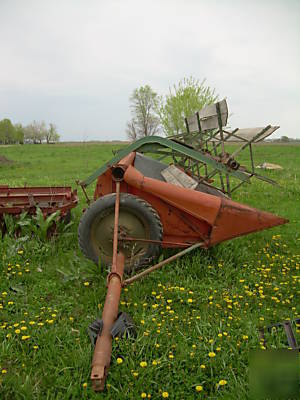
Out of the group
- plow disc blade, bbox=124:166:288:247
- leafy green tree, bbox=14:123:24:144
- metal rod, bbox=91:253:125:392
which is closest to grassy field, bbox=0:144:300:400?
metal rod, bbox=91:253:125:392

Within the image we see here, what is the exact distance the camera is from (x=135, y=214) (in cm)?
354

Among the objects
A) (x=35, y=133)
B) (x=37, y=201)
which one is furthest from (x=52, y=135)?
(x=37, y=201)

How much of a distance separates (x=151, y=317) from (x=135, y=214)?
116 cm

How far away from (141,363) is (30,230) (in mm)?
2759

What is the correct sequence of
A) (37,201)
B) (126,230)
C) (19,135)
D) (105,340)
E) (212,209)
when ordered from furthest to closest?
(19,135), (37,201), (126,230), (212,209), (105,340)

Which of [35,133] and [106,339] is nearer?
[106,339]

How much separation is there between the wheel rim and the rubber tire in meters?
0.03

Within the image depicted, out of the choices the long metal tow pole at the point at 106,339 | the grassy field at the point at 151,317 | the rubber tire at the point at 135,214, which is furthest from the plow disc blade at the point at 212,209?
the long metal tow pole at the point at 106,339

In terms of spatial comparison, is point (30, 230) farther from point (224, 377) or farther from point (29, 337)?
point (224, 377)

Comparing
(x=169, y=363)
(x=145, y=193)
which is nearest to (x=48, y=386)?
(x=169, y=363)

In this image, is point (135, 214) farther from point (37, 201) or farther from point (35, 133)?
point (35, 133)

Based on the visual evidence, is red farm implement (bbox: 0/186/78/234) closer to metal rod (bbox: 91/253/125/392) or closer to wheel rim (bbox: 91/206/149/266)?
wheel rim (bbox: 91/206/149/266)

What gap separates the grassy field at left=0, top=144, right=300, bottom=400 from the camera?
2.15m

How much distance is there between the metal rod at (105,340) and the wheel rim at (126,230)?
0.73 metres
